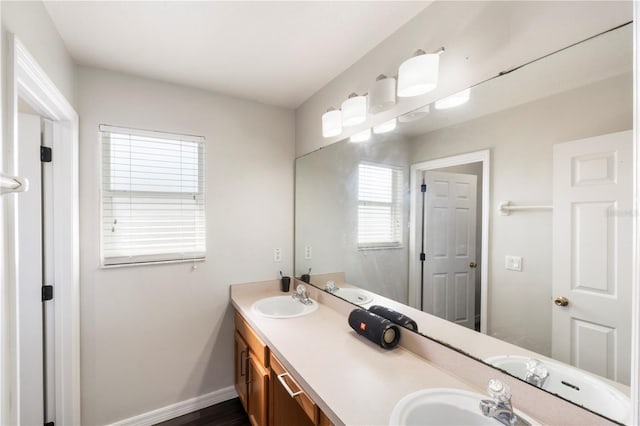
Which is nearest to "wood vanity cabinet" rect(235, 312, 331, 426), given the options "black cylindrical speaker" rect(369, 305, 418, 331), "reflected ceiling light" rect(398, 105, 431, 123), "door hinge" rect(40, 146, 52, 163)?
"black cylindrical speaker" rect(369, 305, 418, 331)

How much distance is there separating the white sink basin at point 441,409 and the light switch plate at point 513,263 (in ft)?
1.55

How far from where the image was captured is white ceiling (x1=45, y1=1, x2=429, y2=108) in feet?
4.29

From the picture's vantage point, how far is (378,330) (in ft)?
4.42

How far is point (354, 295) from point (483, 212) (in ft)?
3.28

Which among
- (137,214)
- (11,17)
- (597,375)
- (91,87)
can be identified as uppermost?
(91,87)

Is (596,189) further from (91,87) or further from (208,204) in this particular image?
(91,87)

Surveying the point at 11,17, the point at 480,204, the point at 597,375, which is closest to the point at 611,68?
the point at 480,204

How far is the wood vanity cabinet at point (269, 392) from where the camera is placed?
121cm

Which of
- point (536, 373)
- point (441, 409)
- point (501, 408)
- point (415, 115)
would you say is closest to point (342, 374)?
point (441, 409)

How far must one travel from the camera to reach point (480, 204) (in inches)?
44.6

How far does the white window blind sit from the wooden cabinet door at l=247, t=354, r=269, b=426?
913 mm

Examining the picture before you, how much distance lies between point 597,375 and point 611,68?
897mm

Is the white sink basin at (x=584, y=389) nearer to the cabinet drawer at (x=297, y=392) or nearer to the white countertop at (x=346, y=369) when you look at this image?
the white countertop at (x=346, y=369)

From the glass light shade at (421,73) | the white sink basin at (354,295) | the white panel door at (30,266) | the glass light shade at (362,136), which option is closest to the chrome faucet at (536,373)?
the white sink basin at (354,295)
